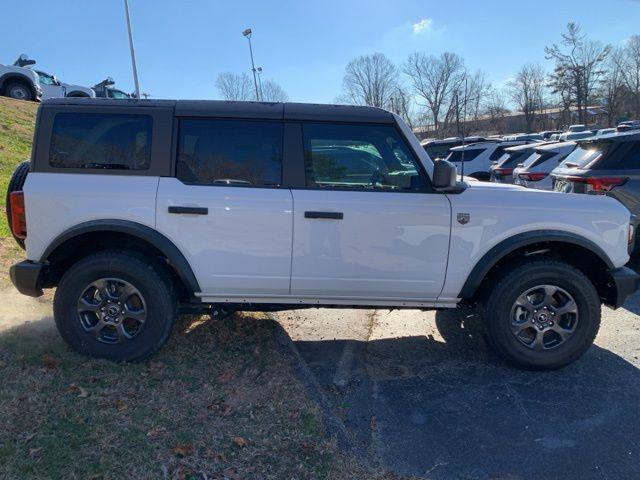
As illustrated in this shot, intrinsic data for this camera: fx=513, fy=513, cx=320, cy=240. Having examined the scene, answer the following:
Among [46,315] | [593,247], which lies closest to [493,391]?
[593,247]

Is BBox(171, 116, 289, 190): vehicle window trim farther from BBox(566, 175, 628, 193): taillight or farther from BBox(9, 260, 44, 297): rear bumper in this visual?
BBox(566, 175, 628, 193): taillight

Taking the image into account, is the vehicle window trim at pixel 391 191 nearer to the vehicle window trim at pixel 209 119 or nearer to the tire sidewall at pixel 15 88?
the vehicle window trim at pixel 209 119

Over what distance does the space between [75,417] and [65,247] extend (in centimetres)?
134

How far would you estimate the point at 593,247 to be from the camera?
3.80 meters

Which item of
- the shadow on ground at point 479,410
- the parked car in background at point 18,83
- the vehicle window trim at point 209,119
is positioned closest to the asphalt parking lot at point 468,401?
the shadow on ground at point 479,410

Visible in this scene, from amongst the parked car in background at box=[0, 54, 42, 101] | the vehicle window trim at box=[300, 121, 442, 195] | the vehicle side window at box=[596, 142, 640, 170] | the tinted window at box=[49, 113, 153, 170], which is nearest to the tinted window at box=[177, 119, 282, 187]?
the vehicle window trim at box=[300, 121, 442, 195]

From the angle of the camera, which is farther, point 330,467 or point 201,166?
point 201,166

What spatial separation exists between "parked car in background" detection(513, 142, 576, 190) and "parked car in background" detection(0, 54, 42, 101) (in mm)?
16555

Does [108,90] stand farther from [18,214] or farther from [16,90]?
[18,214]

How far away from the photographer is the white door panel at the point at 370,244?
3654 millimetres

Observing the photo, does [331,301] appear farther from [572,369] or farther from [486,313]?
[572,369]

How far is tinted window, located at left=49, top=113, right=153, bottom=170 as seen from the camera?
3680 mm

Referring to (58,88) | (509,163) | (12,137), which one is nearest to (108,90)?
(58,88)

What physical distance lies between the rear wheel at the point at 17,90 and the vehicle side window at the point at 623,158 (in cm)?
1853
